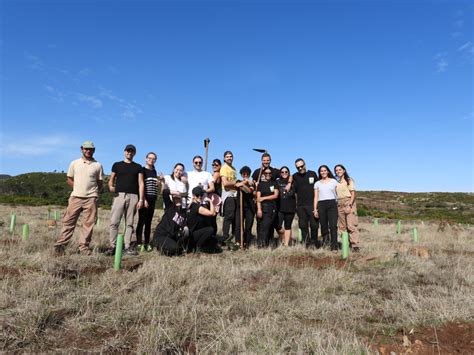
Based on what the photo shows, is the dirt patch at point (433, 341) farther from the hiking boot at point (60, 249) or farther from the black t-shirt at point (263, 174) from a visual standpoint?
the hiking boot at point (60, 249)

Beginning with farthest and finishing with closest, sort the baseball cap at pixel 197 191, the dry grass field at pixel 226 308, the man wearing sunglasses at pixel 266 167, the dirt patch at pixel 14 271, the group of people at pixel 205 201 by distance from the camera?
the man wearing sunglasses at pixel 266 167 < the baseball cap at pixel 197 191 < the group of people at pixel 205 201 < the dirt patch at pixel 14 271 < the dry grass field at pixel 226 308

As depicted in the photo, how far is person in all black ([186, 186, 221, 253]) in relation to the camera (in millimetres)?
6051

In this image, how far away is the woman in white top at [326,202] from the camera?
6.66 m

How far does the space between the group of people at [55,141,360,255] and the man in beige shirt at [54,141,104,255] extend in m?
0.01

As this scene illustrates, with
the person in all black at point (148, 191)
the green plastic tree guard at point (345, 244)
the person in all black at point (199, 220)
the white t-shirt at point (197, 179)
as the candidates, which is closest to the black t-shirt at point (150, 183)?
the person in all black at point (148, 191)

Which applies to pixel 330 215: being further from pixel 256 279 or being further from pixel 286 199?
pixel 256 279

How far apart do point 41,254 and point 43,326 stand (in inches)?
114

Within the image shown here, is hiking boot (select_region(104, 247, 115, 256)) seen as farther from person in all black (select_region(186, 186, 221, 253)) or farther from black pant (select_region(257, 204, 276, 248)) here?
black pant (select_region(257, 204, 276, 248))

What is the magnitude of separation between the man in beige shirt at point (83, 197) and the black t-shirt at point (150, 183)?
0.96 m

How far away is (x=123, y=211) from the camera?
5.92m

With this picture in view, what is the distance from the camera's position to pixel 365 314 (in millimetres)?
3330

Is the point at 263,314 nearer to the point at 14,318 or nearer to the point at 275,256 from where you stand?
the point at 14,318

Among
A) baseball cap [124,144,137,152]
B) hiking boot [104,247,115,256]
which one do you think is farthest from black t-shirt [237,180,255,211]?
hiking boot [104,247,115,256]

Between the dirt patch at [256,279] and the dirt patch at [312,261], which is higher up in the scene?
the dirt patch at [312,261]
